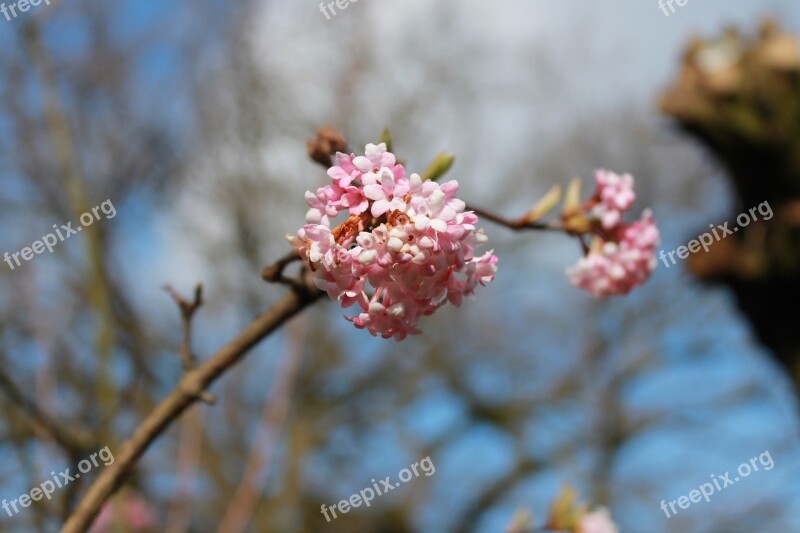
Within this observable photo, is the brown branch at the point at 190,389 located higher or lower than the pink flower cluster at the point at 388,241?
higher

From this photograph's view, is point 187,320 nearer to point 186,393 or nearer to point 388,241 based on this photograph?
point 186,393

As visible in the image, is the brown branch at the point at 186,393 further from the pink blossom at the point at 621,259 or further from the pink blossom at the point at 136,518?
the pink blossom at the point at 136,518

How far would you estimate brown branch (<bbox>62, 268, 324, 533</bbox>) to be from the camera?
99 cm

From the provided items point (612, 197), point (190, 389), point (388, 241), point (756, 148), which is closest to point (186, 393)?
point (190, 389)

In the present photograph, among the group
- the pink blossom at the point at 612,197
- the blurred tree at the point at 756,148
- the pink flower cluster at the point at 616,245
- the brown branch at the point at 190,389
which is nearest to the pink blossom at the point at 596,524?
the pink flower cluster at the point at 616,245

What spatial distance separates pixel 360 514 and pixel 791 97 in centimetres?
517

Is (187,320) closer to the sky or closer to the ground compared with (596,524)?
closer to the sky

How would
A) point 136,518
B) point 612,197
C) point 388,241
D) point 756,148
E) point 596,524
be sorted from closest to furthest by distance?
point 388,241, point 612,197, point 596,524, point 136,518, point 756,148

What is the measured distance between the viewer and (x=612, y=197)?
1210 millimetres

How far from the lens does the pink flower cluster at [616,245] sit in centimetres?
121

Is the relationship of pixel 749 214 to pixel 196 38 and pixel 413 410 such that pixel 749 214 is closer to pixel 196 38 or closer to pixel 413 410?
pixel 196 38

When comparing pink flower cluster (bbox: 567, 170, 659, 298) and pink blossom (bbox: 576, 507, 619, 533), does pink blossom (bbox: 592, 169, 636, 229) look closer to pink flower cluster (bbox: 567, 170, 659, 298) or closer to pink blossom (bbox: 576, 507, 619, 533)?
pink flower cluster (bbox: 567, 170, 659, 298)

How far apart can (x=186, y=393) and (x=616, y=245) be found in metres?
0.72

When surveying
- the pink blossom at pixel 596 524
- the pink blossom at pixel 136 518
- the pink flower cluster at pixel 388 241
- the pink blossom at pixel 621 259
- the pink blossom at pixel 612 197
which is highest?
the pink blossom at pixel 136 518
